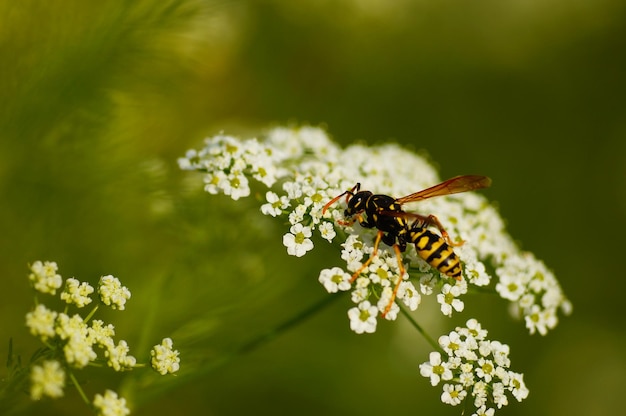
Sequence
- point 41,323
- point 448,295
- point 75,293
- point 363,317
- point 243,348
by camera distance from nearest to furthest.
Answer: point 41,323 < point 75,293 < point 363,317 < point 448,295 < point 243,348

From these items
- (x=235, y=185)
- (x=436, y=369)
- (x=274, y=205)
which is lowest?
(x=436, y=369)

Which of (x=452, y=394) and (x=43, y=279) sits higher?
(x=43, y=279)

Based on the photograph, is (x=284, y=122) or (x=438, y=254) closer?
(x=438, y=254)

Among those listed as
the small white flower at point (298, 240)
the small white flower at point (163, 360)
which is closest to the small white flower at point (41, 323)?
the small white flower at point (163, 360)

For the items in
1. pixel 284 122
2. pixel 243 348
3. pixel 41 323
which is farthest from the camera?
pixel 284 122

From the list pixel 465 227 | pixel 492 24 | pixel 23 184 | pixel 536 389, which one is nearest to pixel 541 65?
pixel 492 24

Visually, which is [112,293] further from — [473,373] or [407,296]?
[473,373]

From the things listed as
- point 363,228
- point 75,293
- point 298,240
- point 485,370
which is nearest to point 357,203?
point 363,228
